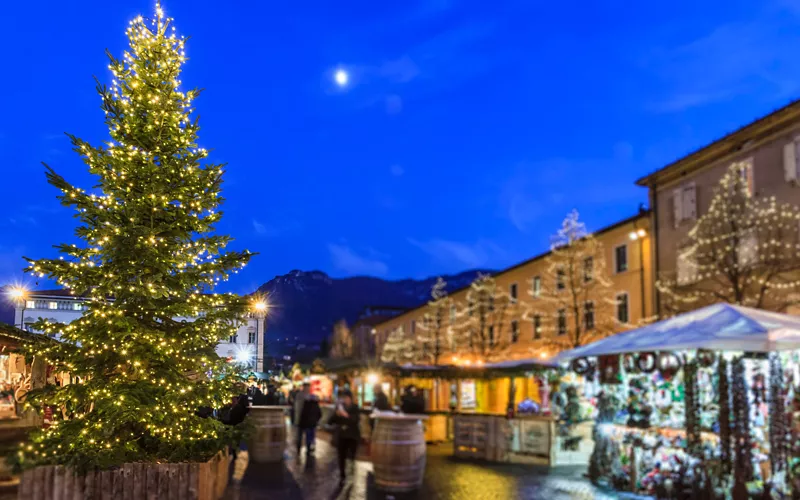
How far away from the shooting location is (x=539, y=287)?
1575 inches

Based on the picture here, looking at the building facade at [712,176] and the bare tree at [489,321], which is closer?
the building facade at [712,176]

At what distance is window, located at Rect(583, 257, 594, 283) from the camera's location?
115 feet

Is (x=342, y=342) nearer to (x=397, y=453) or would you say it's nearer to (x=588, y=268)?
(x=588, y=268)

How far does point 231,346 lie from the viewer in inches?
369

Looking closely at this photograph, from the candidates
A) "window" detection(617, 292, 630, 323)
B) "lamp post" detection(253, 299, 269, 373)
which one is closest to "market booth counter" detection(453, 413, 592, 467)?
"lamp post" detection(253, 299, 269, 373)

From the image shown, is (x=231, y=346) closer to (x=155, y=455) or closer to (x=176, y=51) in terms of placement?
(x=155, y=455)

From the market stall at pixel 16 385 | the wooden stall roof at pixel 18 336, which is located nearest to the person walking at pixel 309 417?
the market stall at pixel 16 385

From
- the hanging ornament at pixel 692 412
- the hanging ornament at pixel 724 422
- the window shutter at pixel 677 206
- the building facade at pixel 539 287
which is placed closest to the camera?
the hanging ornament at pixel 724 422

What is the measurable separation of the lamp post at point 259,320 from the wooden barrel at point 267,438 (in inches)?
277

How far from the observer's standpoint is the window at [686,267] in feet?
89.8

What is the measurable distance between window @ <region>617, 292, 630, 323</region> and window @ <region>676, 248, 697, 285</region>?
4.26 m

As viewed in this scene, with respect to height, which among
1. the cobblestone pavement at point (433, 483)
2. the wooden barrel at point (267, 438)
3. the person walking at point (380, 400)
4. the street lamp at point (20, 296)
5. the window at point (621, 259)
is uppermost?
the window at point (621, 259)

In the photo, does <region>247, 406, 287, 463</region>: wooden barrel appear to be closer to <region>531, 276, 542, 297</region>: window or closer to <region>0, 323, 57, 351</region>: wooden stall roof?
<region>0, 323, 57, 351</region>: wooden stall roof

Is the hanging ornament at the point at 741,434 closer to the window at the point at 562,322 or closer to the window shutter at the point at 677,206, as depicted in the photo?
the window shutter at the point at 677,206
